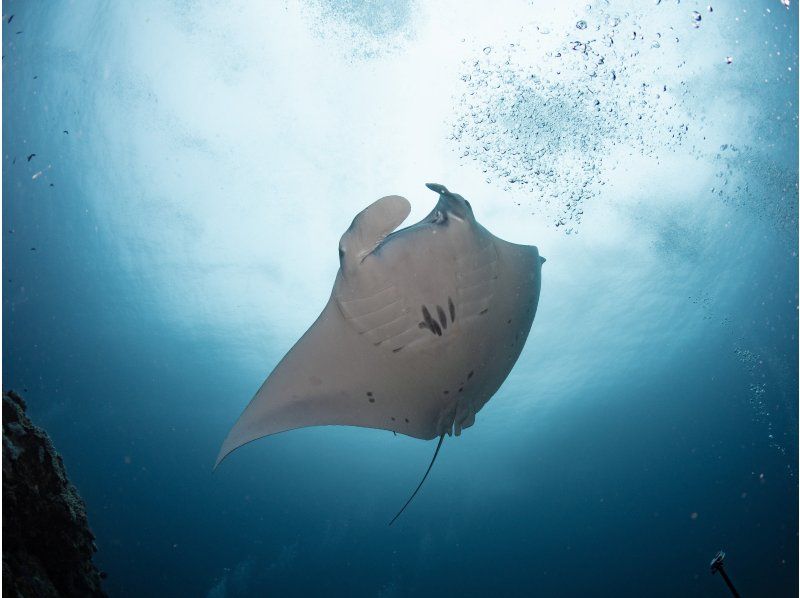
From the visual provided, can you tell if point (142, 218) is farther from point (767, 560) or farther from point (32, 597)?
point (767, 560)

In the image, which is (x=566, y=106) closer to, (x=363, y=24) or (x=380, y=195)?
(x=363, y=24)

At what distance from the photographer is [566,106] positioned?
22.6 ft

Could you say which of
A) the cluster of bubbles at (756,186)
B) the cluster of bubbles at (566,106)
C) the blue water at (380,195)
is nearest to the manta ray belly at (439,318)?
the cluster of bubbles at (566,106)

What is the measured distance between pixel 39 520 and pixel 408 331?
3.32 metres

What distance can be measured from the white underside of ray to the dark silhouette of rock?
202cm

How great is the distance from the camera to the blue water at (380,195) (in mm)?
6625

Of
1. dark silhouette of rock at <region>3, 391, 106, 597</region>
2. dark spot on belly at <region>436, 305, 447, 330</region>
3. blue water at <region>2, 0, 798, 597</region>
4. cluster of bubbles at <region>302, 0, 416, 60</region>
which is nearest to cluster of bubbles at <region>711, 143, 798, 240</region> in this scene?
blue water at <region>2, 0, 798, 597</region>

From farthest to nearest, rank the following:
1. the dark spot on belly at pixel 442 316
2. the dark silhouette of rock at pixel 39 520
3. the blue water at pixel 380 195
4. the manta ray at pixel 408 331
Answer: the blue water at pixel 380 195 < the dark silhouette of rock at pixel 39 520 < the dark spot on belly at pixel 442 316 < the manta ray at pixel 408 331

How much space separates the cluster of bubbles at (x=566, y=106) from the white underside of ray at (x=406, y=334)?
499 centimetres

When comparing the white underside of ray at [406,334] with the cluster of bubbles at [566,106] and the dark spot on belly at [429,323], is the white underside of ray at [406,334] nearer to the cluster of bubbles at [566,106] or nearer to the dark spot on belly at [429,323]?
the dark spot on belly at [429,323]

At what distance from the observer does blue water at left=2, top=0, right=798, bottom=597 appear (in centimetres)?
662

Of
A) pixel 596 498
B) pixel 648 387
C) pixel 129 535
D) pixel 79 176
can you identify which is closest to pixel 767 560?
pixel 596 498

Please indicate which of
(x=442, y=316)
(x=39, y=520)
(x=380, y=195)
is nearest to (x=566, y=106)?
(x=380, y=195)

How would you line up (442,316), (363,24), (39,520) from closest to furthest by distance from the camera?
1. (442,316)
2. (39,520)
3. (363,24)
